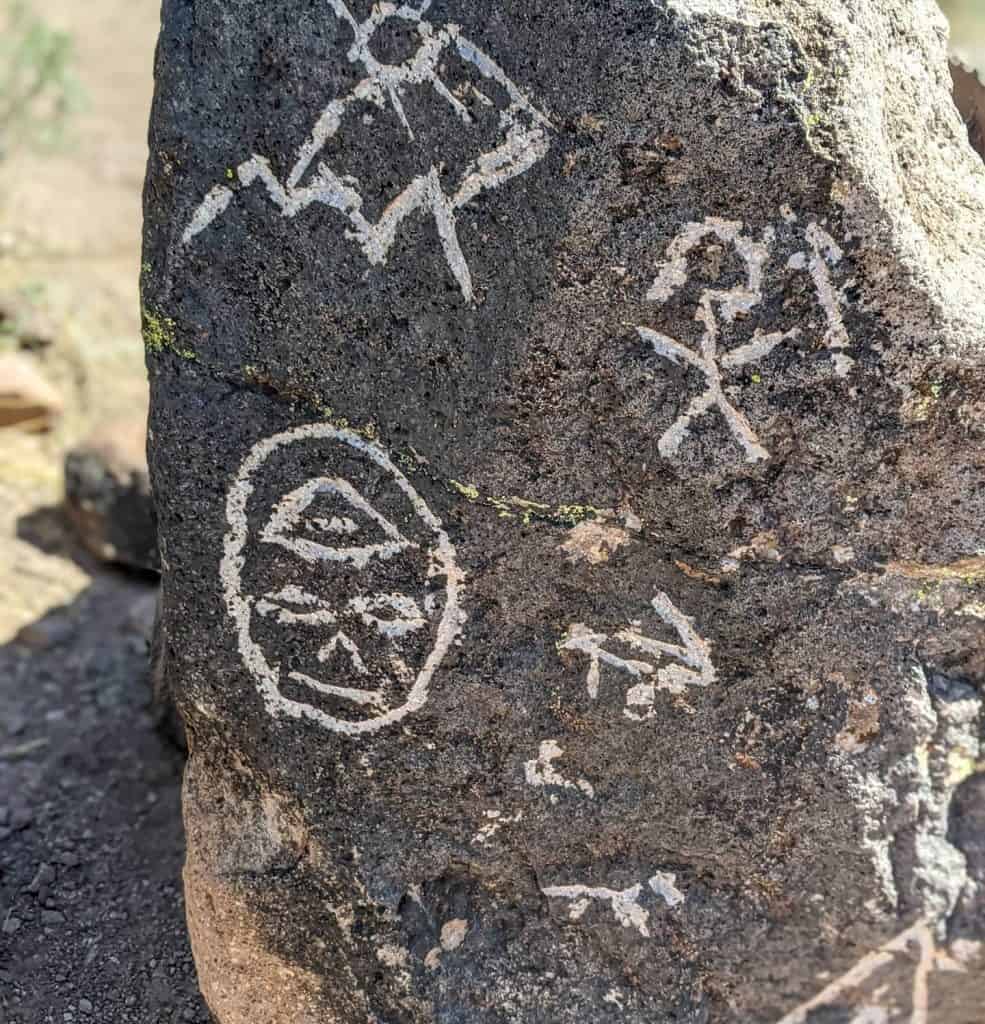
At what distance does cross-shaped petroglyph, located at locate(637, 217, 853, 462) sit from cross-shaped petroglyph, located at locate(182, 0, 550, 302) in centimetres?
23

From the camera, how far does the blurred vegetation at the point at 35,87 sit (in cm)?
441

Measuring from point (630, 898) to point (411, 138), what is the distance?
1209 mm

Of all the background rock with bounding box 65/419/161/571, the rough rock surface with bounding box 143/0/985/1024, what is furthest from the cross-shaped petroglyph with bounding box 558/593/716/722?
the background rock with bounding box 65/419/161/571

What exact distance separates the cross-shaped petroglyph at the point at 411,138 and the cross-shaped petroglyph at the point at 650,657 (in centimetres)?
55

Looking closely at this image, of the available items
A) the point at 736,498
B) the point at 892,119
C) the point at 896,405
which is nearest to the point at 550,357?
the point at 736,498

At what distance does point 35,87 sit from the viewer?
4488 millimetres

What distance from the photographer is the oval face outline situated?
168cm

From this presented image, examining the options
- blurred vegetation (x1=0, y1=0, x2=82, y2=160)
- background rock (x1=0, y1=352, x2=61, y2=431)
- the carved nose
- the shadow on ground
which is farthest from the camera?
blurred vegetation (x1=0, y1=0, x2=82, y2=160)

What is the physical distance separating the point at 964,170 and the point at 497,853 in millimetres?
1288

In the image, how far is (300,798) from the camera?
1838 millimetres

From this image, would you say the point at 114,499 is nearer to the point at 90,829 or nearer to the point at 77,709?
the point at 77,709

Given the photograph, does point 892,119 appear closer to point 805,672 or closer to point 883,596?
point 883,596

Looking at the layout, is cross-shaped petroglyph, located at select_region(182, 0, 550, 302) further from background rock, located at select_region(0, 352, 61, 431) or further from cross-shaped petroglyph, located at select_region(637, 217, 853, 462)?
background rock, located at select_region(0, 352, 61, 431)

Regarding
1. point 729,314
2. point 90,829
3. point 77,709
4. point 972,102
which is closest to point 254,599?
point 729,314
